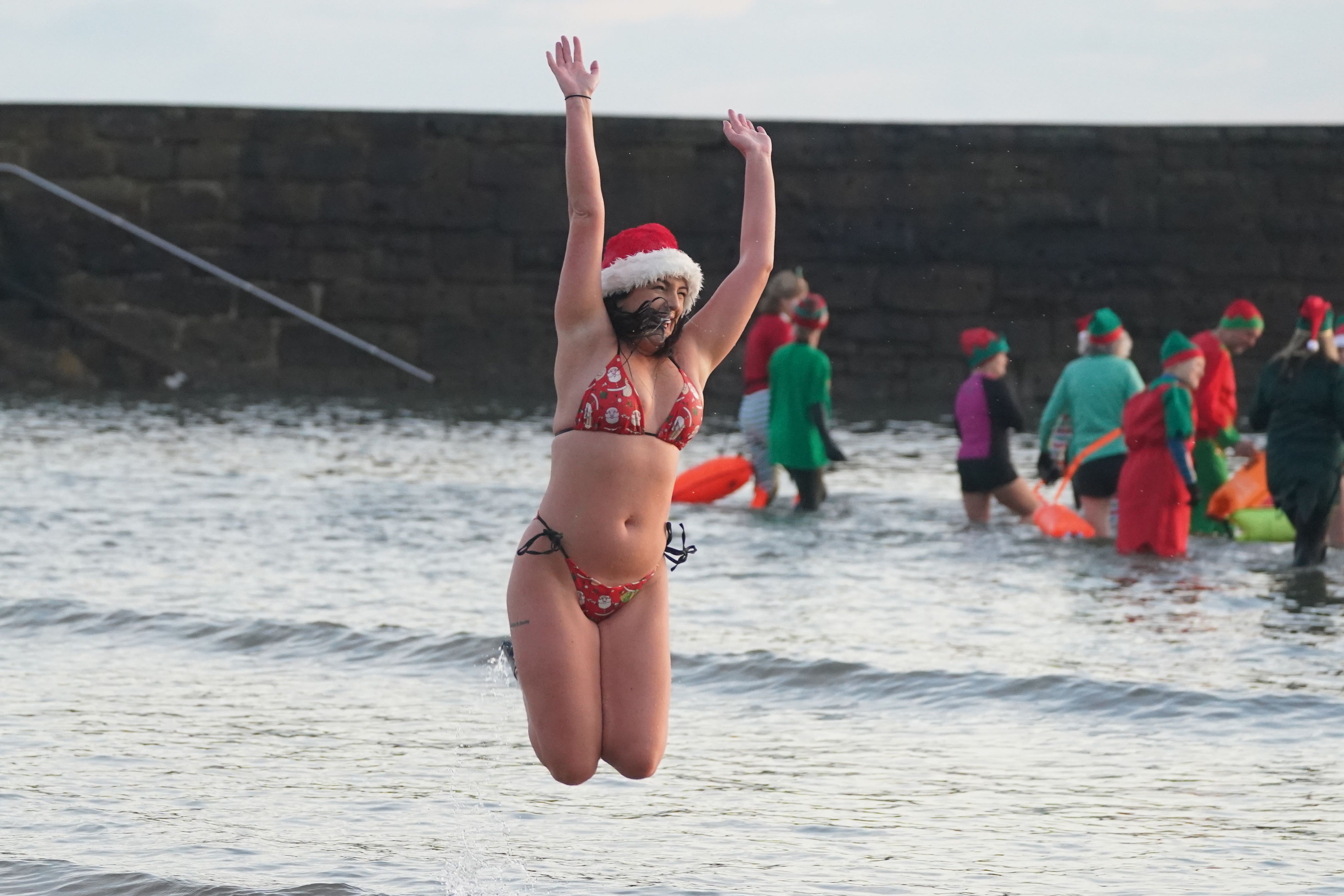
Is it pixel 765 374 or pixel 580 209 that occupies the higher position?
pixel 580 209

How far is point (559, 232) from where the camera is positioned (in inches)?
864

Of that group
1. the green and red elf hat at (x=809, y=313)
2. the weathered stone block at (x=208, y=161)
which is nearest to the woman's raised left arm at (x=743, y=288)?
the green and red elf hat at (x=809, y=313)

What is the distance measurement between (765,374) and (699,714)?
6.08m

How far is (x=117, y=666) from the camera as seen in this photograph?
773 centimetres

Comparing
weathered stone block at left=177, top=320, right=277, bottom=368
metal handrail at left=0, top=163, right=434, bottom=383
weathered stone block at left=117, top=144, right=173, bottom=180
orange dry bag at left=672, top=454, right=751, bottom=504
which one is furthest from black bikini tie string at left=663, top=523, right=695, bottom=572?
weathered stone block at left=117, top=144, right=173, bottom=180

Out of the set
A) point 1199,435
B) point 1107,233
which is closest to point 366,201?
point 1107,233

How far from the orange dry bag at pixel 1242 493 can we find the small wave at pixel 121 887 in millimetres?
7788

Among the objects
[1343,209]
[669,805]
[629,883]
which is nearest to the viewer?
[629,883]

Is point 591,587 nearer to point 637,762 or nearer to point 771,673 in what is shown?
point 637,762

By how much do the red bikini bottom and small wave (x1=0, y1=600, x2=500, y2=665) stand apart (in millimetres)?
3433

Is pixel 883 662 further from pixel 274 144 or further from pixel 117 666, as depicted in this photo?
pixel 274 144

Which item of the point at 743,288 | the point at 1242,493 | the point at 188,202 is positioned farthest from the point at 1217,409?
the point at 188,202

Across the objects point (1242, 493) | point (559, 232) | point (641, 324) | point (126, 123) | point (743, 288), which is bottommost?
point (1242, 493)

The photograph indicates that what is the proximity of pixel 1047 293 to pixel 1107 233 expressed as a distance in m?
0.99
